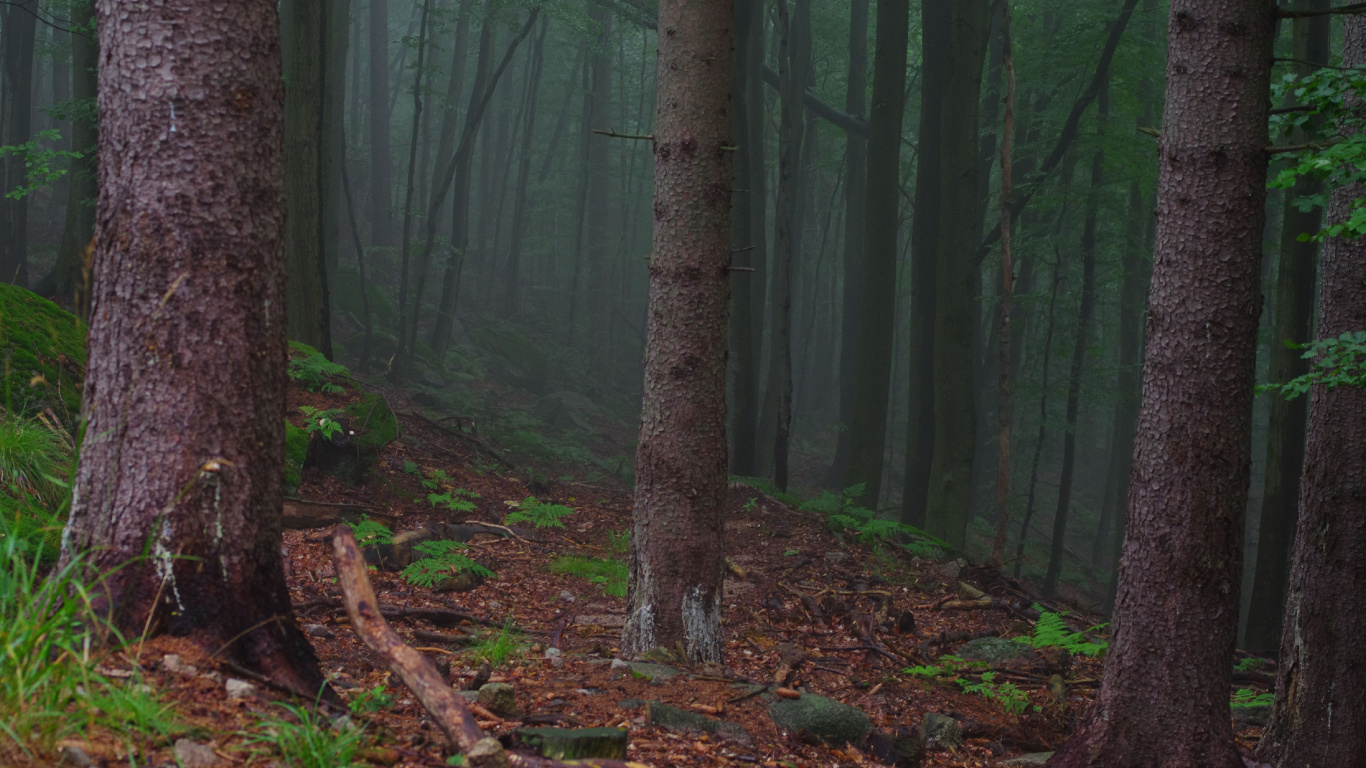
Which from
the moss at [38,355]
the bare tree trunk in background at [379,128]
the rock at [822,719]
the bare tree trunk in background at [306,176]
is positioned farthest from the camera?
the bare tree trunk in background at [379,128]

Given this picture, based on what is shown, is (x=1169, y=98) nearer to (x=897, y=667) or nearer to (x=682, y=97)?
(x=682, y=97)

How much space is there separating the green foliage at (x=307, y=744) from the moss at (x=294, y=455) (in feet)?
17.5

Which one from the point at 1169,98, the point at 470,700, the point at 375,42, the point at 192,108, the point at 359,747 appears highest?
the point at 375,42

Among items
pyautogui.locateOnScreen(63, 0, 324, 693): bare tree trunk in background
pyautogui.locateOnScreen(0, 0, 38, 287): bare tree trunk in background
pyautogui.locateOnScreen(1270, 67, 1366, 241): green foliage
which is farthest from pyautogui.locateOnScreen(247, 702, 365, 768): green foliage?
pyautogui.locateOnScreen(0, 0, 38, 287): bare tree trunk in background

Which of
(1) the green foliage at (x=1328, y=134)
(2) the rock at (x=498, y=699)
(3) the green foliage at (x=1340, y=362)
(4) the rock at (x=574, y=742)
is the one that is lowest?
(2) the rock at (x=498, y=699)

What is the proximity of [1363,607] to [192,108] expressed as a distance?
6486mm

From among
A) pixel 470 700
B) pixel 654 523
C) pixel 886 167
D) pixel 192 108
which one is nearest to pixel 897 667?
pixel 654 523

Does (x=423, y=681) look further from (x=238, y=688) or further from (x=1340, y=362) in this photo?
(x=1340, y=362)

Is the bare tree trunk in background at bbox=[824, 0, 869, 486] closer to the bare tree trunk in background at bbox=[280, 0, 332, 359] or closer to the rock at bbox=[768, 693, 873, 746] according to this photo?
the bare tree trunk in background at bbox=[280, 0, 332, 359]

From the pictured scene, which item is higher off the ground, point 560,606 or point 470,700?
point 470,700

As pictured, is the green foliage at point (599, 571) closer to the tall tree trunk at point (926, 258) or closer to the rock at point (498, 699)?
the rock at point (498, 699)

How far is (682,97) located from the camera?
17.0 ft

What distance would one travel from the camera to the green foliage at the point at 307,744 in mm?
2354

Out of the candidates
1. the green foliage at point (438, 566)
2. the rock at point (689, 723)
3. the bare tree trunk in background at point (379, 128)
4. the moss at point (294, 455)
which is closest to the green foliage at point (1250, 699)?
the rock at point (689, 723)
